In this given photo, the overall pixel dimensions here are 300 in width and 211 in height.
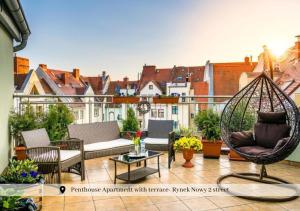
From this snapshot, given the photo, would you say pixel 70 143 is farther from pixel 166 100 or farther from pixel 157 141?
pixel 166 100

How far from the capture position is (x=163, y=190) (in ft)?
10.9

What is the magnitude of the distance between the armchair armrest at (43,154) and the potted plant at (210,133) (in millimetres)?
2799

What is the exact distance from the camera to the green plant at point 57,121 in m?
4.52

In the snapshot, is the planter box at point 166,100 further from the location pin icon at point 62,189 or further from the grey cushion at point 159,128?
the location pin icon at point 62,189

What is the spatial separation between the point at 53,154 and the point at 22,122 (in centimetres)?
139

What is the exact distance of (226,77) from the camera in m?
16.1

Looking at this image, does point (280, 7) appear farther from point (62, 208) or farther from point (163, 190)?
point (62, 208)

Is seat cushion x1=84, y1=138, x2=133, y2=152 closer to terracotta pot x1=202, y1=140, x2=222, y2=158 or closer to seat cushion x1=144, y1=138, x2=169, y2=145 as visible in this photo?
seat cushion x1=144, y1=138, x2=169, y2=145

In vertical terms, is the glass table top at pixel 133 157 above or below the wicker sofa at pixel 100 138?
below

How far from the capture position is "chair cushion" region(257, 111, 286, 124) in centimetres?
377

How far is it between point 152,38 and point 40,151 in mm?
5353

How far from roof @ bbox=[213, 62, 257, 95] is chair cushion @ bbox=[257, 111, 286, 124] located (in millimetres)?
12150

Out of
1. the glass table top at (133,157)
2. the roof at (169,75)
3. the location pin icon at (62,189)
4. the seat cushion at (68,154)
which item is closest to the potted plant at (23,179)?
the location pin icon at (62,189)

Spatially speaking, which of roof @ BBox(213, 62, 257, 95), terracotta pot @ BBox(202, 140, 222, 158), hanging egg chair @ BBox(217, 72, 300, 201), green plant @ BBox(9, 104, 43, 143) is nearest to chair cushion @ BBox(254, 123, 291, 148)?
hanging egg chair @ BBox(217, 72, 300, 201)
